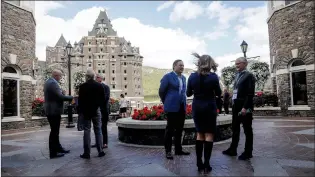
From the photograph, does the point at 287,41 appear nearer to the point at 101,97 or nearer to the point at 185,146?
the point at 185,146

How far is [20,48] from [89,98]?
33.2ft

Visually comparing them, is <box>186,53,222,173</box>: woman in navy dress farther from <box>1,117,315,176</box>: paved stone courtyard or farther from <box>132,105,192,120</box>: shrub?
<box>132,105,192,120</box>: shrub

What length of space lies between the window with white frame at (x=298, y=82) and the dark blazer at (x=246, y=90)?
12465mm

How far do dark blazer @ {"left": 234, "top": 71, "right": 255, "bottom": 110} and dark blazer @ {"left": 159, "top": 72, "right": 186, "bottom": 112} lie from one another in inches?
44.9

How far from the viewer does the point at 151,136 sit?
680 cm

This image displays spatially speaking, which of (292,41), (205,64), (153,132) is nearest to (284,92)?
(292,41)

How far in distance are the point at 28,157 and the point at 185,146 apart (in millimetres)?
3654

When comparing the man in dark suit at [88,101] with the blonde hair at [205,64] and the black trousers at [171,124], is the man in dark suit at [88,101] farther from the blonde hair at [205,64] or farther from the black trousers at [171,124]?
the blonde hair at [205,64]

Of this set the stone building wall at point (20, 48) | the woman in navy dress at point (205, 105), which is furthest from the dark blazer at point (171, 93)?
Answer: the stone building wall at point (20, 48)

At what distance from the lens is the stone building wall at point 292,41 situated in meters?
15.3

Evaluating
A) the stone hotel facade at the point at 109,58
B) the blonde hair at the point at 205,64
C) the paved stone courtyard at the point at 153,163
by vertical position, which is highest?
the stone hotel facade at the point at 109,58

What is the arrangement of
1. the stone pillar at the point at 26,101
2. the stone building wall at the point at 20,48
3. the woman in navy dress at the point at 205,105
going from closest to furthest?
the woman in navy dress at the point at 205,105
the stone building wall at the point at 20,48
the stone pillar at the point at 26,101

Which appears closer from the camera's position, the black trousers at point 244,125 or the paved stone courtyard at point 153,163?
the paved stone courtyard at point 153,163

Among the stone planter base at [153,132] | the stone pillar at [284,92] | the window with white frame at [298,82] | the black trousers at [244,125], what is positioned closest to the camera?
the black trousers at [244,125]
